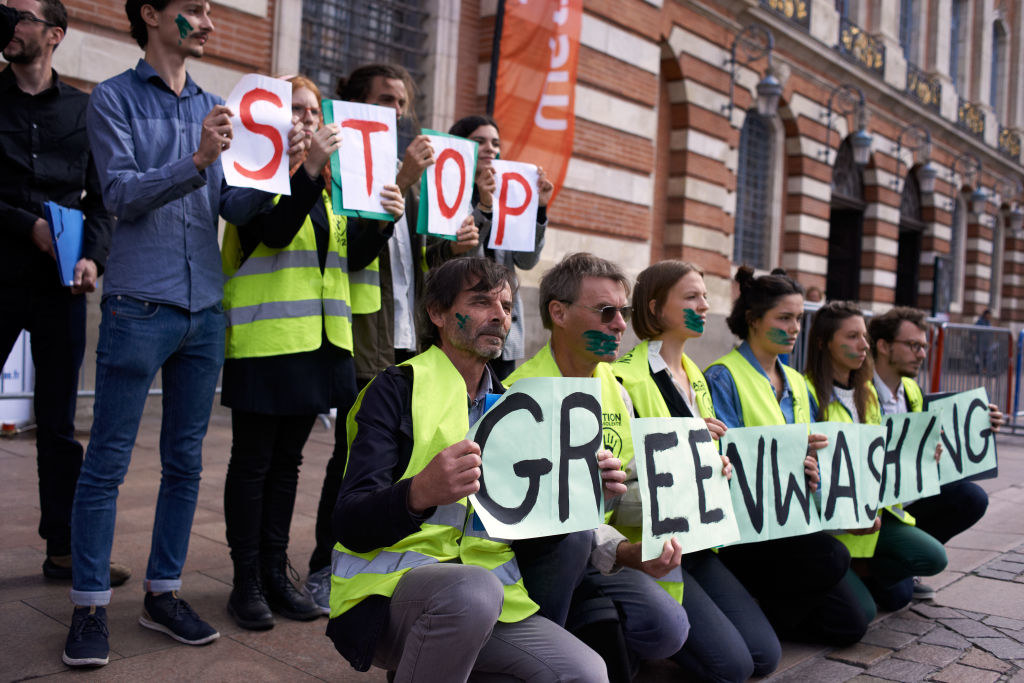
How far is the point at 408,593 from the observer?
2168 millimetres

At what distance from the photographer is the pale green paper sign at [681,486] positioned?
107 inches

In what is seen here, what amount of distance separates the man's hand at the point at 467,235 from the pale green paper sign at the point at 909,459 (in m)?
1.99

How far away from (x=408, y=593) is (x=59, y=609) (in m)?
1.76

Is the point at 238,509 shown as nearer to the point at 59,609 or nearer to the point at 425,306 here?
the point at 59,609

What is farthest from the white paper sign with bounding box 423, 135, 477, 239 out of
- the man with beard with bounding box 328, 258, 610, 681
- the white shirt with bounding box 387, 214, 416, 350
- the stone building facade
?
the stone building facade

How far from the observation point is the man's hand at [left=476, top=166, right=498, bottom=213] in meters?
3.72

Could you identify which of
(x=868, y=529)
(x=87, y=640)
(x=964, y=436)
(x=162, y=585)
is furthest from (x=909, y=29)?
(x=87, y=640)

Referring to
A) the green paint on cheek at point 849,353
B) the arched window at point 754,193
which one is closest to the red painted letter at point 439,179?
the green paint on cheek at point 849,353

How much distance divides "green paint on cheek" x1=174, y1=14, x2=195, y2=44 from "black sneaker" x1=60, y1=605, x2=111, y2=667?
6.20ft

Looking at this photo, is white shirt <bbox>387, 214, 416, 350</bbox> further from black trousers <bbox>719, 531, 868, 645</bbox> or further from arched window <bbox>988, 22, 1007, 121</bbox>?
arched window <bbox>988, 22, 1007, 121</bbox>

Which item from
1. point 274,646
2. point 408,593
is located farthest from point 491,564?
point 274,646

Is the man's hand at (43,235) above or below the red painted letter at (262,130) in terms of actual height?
below

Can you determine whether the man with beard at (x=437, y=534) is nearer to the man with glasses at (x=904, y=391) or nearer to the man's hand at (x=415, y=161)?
the man's hand at (x=415, y=161)

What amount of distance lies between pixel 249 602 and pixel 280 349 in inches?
36.5
